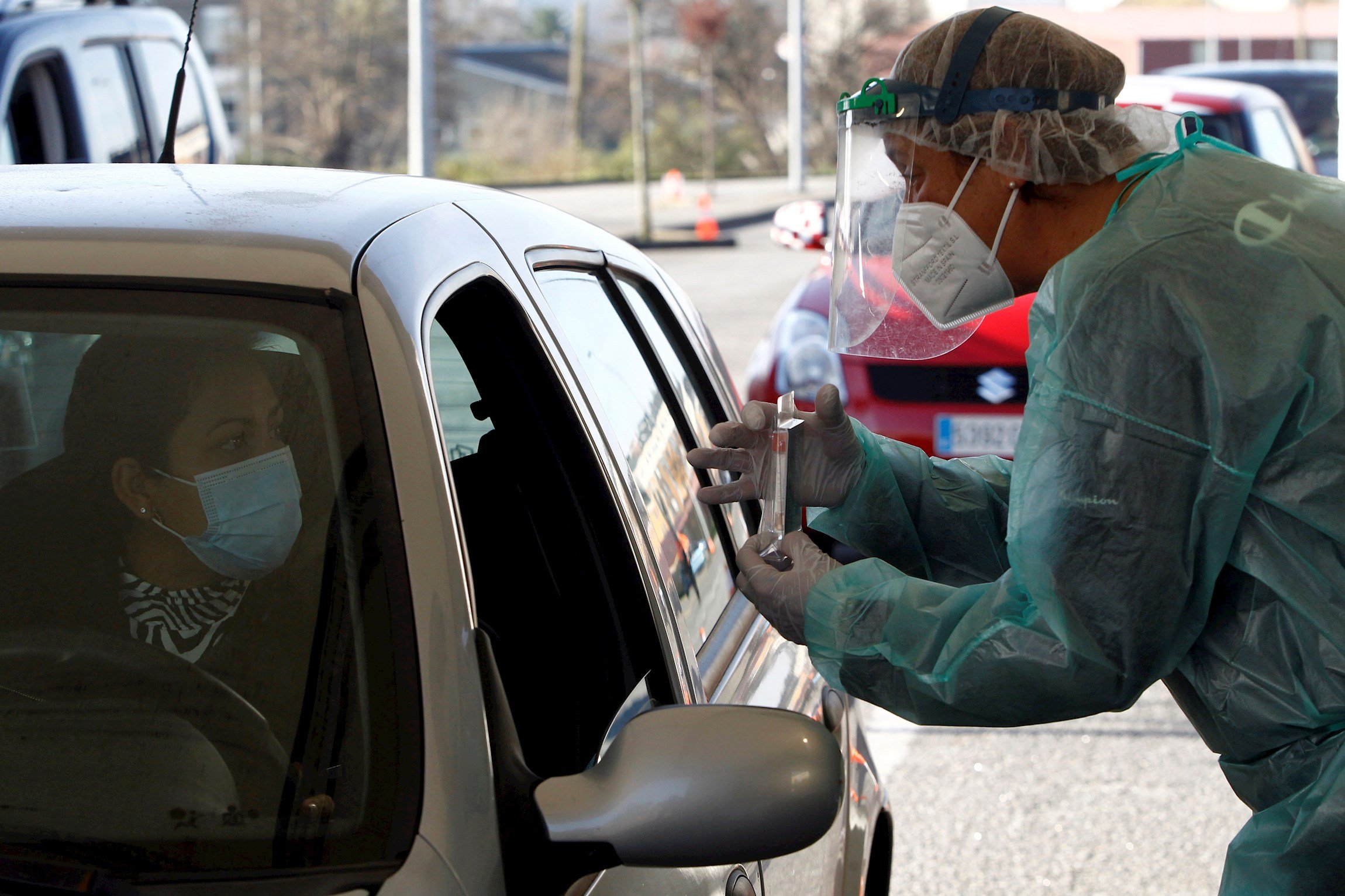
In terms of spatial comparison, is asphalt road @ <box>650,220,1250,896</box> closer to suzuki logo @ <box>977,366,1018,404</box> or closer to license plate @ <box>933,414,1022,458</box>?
license plate @ <box>933,414,1022,458</box>

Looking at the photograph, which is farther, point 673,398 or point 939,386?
point 939,386

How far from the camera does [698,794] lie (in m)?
1.39

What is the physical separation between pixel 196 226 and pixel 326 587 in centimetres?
43

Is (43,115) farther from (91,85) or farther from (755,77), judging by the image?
(755,77)

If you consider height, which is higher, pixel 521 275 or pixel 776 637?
pixel 521 275

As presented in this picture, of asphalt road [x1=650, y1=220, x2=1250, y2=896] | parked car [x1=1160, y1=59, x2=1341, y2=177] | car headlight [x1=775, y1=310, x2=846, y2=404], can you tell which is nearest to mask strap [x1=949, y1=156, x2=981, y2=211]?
asphalt road [x1=650, y1=220, x2=1250, y2=896]

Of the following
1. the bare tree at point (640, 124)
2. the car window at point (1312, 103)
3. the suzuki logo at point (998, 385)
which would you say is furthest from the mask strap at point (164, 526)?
the bare tree at point (640, 124)

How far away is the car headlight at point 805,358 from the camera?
6047 mm

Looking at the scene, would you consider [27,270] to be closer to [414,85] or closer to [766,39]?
[414,85]

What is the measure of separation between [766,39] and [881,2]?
4204mm

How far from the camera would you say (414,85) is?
47.6ft

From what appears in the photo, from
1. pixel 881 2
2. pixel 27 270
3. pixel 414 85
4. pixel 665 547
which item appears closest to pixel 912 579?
pixel 665 547

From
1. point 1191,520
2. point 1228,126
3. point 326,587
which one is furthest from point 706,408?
point 1228,126

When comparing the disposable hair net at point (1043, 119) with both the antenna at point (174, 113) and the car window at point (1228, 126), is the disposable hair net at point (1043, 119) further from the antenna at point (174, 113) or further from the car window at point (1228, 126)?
the car window at point (1228, 126)
